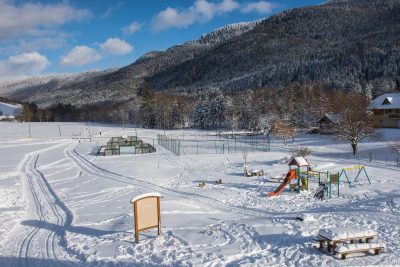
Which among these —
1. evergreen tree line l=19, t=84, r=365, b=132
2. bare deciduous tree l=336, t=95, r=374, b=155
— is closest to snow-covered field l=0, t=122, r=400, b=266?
bare deciduous tree l=336, t=95, r=374, b=155

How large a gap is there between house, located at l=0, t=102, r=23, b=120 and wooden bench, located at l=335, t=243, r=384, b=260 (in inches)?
6829

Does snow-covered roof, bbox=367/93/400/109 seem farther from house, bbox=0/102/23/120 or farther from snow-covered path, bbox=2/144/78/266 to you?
house, bbox=0/102/23/120

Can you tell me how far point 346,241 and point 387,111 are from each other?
62796mm

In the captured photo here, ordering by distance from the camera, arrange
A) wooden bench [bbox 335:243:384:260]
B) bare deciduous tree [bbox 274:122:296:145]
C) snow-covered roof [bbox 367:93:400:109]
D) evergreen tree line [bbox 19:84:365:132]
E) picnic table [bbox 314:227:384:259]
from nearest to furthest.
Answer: wooden bench [bbox 335:243:384:260] → picnic table [bbox 314:227:384:259] → bare deciduous tree [bbox 274:122:296:145] → snow-covered roof [bbox 367:93:400:109] → evergreen tree line [bbox 19:84:365:132]

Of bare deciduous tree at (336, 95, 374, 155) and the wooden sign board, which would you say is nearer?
the wooden sign board

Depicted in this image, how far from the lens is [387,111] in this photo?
67.8 metres

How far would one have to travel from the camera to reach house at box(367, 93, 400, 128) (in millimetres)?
66312

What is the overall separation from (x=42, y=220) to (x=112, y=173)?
16.2 metres

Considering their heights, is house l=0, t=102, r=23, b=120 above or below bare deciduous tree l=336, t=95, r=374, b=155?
above

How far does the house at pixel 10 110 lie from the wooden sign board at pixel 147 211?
16806cm

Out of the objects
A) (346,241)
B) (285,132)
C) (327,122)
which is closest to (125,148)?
(285,132)

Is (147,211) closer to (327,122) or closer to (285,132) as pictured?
(285,132)

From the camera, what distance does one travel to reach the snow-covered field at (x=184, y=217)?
12039 millimetres

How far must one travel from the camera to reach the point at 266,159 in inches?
1667
